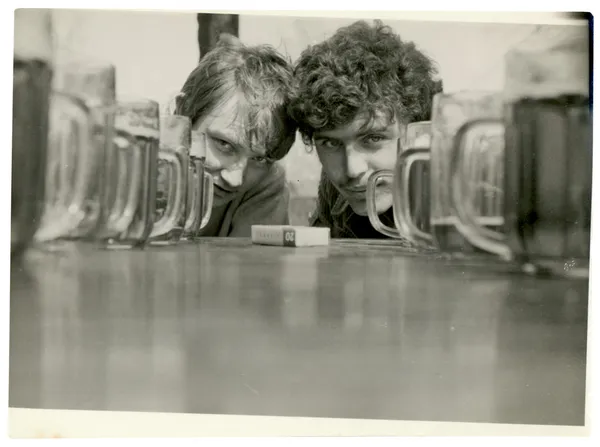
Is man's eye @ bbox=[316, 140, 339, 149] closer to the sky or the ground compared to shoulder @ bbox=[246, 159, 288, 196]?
closer to the sky

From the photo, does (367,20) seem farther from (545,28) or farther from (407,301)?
(407,301)

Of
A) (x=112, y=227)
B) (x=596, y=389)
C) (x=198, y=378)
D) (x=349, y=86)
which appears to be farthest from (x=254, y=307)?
(x=596, y=389)

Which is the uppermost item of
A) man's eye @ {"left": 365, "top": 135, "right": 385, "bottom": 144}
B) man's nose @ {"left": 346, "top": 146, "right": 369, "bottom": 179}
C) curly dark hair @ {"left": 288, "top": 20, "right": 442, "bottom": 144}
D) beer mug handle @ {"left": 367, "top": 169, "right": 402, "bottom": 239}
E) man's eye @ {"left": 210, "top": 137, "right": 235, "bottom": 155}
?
curly dark hair @ {"left": 288, "top": 20, "right": 442, "bottom": 144}

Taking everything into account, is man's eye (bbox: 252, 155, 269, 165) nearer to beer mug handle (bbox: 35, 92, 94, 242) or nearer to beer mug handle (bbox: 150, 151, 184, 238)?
beer mug handle (bbox: 150, 151, 184, 238)

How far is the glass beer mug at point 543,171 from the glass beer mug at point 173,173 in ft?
1.23

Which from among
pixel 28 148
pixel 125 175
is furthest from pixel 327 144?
pixel 28 148

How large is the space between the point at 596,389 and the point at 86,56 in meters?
0.83

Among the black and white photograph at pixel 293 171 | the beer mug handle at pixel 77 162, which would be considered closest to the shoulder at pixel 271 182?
the black and white photograph at pixel 293 171

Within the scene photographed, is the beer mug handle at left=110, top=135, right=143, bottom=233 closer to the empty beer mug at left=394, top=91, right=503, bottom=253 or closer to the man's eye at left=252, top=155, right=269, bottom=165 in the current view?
the man's eye at left=252, top=155, right=269, bottom=165

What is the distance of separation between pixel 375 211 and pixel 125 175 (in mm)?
348

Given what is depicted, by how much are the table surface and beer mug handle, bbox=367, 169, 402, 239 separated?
0.02 meters

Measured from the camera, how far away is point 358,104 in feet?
2.50

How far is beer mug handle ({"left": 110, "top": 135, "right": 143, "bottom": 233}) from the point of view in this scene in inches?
30.0

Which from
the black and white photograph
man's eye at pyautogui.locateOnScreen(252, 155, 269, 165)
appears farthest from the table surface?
man's eye at pyautogui.locateOnScreen(252, 155, 269, 165)
